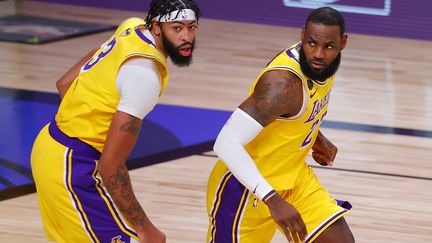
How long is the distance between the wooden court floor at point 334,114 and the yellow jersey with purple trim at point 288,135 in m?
1.40

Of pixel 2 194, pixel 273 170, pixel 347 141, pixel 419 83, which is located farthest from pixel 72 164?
pixel 419 83

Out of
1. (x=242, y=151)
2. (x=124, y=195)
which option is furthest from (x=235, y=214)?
(x=124, y=195)

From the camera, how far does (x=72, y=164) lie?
144 inches

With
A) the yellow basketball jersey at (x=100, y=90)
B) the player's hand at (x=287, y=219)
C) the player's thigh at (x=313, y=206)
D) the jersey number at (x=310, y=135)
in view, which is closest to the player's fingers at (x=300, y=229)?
the player's hand at (x=287, y=219)

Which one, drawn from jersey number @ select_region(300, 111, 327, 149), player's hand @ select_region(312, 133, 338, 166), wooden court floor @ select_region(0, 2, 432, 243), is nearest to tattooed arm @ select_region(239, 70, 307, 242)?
jersey number @ select_region(300, 111, 327, 149)

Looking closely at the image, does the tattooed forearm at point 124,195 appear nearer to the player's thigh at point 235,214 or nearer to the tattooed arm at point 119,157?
the tattooed arm at point 119,157

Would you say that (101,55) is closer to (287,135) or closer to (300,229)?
(287,135)

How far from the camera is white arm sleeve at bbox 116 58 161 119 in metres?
3.46

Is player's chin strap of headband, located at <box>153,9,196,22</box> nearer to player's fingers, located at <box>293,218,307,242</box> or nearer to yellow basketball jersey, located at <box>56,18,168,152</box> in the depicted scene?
yellow basketball jersey, located at <box>56,18,168,152</box>

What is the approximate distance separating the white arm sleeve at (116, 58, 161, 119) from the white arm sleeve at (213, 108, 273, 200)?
320 millimetres

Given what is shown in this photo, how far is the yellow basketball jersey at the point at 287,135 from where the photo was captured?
382 centimetres

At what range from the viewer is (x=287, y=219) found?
3.56 meters

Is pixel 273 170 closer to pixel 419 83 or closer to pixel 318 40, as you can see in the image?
pixel 318 40

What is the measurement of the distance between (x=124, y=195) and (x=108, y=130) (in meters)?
0.23
